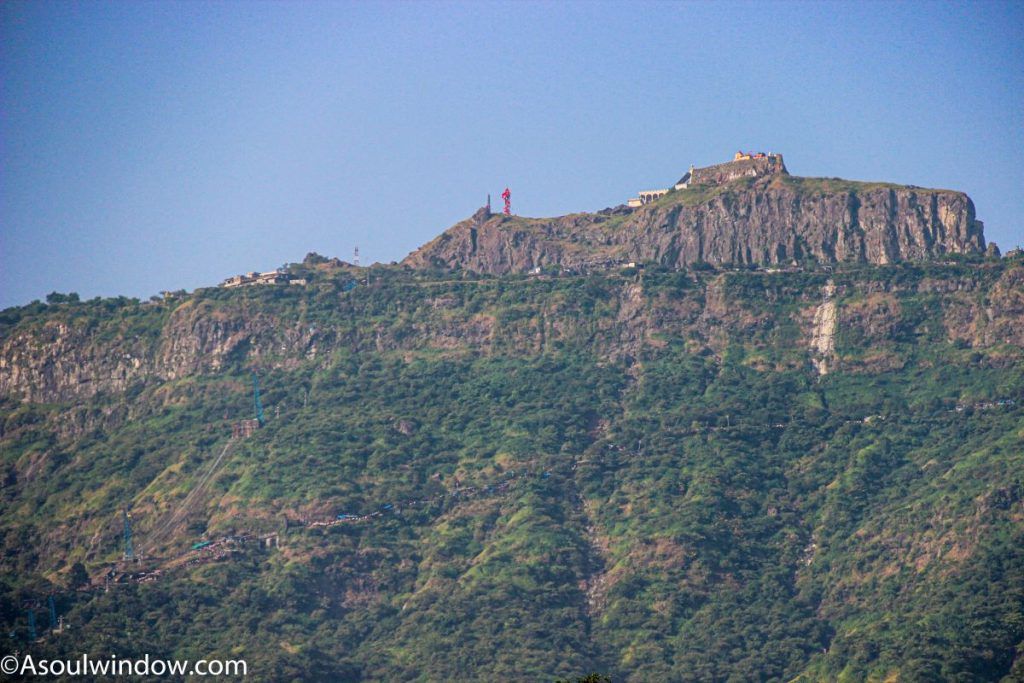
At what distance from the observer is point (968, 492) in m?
186

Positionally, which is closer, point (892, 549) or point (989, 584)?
point (989, 584)

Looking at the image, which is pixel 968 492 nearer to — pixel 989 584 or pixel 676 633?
pixel 989 584

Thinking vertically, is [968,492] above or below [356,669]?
above

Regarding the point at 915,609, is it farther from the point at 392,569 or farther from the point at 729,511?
the point at 392,569

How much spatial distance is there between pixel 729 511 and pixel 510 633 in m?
25.8

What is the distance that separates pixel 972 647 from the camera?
6491 inches

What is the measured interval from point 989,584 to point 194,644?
6057 cm

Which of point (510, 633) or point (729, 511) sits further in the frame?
point (729, 511)

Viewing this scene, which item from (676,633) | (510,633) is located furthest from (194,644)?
(676,633)

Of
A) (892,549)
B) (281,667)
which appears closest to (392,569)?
(281,667)

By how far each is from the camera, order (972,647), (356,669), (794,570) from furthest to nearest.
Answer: (794,570) < (356,669) < (972,647)

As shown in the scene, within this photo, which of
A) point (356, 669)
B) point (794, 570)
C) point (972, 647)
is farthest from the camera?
point (794, 570)

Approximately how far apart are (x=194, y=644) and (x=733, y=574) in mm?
43298

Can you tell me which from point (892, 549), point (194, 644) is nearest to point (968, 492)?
point (892, 549)
